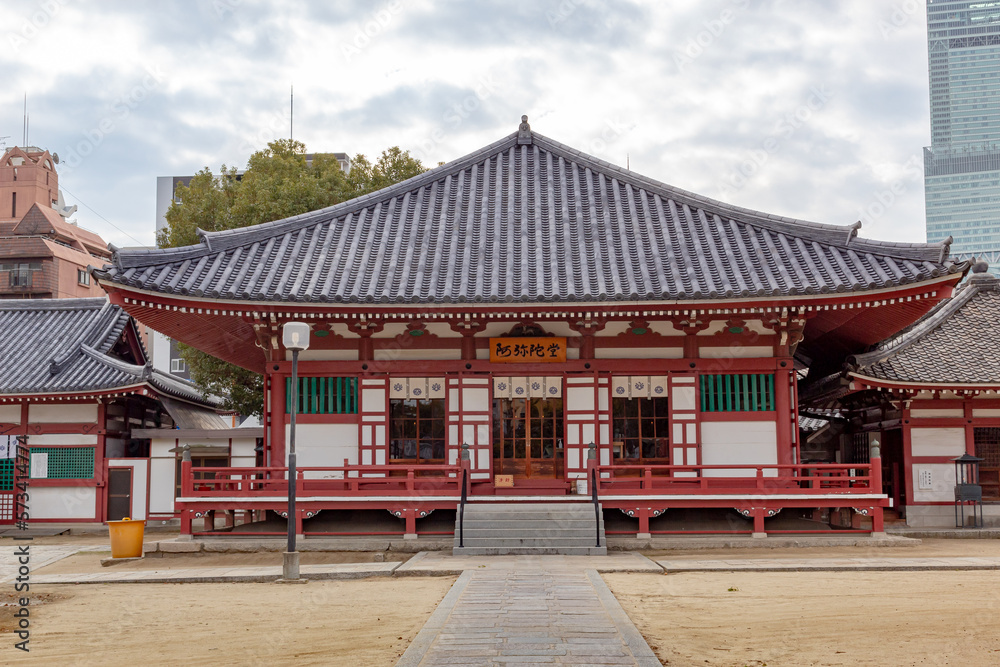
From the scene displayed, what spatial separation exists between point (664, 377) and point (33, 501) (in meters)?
18.3

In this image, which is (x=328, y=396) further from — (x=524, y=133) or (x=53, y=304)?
(x=53, y=304)

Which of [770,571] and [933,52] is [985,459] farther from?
[933,52]

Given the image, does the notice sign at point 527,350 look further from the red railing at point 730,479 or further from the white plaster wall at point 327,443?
the white plaster wall at point 327,443

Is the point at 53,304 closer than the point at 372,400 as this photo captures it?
No

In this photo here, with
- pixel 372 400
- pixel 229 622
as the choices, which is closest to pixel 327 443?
pixel 372 400

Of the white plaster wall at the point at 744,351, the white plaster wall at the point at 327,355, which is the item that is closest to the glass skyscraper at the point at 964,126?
the white plaster wall at the point at 744,351

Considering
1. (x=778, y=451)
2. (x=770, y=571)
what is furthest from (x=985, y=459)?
(x=770, y=571)

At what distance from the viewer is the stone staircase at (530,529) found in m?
15.7

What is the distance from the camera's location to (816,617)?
380 inches

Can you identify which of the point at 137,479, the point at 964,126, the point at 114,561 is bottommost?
the point at 114,561

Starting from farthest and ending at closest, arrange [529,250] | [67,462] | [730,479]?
[67,462]
[529,250]
[730,479]

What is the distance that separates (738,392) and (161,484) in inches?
649

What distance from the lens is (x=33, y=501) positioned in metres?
25.3

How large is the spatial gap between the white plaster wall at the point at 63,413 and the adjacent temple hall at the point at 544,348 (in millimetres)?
7189
